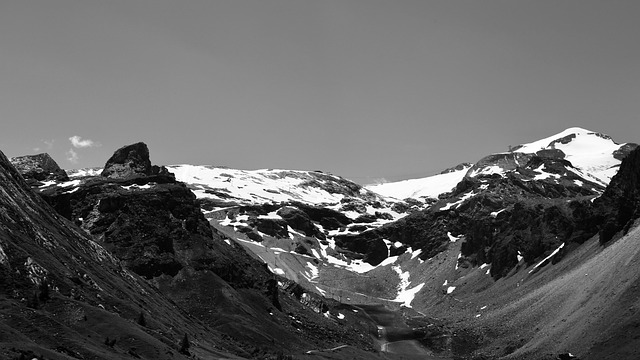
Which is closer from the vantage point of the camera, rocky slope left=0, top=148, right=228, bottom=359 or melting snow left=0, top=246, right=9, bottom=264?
rocky slope left=0, top=148, right=228, bottom=359

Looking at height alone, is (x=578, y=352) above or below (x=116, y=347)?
below

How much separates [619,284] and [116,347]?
145314 mm

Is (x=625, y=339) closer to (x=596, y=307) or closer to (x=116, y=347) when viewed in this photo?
(x=596, y=307)

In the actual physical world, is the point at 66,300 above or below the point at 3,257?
below

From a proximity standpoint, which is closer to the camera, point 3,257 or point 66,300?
point 66,300

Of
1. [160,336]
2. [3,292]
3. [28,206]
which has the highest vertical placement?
[28,206]

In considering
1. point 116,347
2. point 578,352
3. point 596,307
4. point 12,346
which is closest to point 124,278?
point 116,347

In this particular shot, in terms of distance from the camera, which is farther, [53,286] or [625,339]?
[625,339]

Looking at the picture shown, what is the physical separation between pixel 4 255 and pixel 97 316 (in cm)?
1978

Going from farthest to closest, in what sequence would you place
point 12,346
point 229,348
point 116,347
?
point 229,348 → point 116,347 → point 12,346

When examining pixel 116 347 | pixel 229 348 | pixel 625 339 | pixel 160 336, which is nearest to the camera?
pixel 116 347

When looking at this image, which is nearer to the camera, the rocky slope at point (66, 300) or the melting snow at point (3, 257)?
the rocky slope at point (66, 300)

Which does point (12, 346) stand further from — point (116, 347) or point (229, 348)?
point (229, 348)

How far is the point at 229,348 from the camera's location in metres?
170
